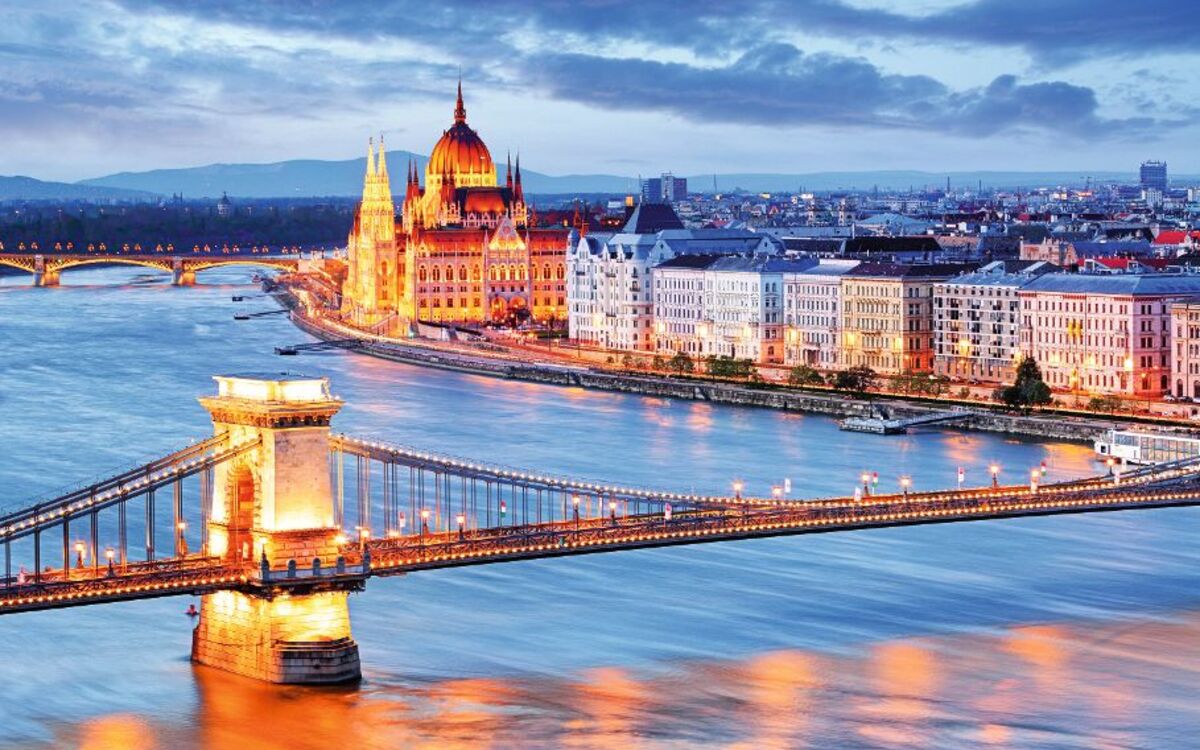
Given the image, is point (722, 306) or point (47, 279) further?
point (47, 279)

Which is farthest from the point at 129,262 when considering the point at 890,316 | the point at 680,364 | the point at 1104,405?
the point at 1104,405

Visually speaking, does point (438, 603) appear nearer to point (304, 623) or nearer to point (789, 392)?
point (304, 623)

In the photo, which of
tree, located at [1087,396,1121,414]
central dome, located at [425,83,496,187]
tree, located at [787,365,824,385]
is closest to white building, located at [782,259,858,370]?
tree, located at [787,365,824,385]

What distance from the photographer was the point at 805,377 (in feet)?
174

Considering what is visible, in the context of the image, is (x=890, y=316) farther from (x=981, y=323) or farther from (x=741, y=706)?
(x=741, y=706)

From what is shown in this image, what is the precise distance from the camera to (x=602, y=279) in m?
67.9

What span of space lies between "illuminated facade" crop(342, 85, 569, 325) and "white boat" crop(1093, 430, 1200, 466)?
123 ft

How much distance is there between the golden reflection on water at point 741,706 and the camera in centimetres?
2150

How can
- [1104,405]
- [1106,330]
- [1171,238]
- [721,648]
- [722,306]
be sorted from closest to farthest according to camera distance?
[721,648] → [1104,405] → [1106,330] → [722,306] → [1171,238]

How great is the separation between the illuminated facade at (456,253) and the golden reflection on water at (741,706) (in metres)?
52.5

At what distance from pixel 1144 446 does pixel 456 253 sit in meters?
43.1

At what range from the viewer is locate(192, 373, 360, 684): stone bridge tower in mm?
22484

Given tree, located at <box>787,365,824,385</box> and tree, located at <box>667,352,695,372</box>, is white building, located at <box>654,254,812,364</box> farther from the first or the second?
tree, located at <box>787,365,824,385</box>

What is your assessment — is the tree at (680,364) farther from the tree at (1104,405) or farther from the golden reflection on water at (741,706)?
the golden reflection on water at (741,706)
